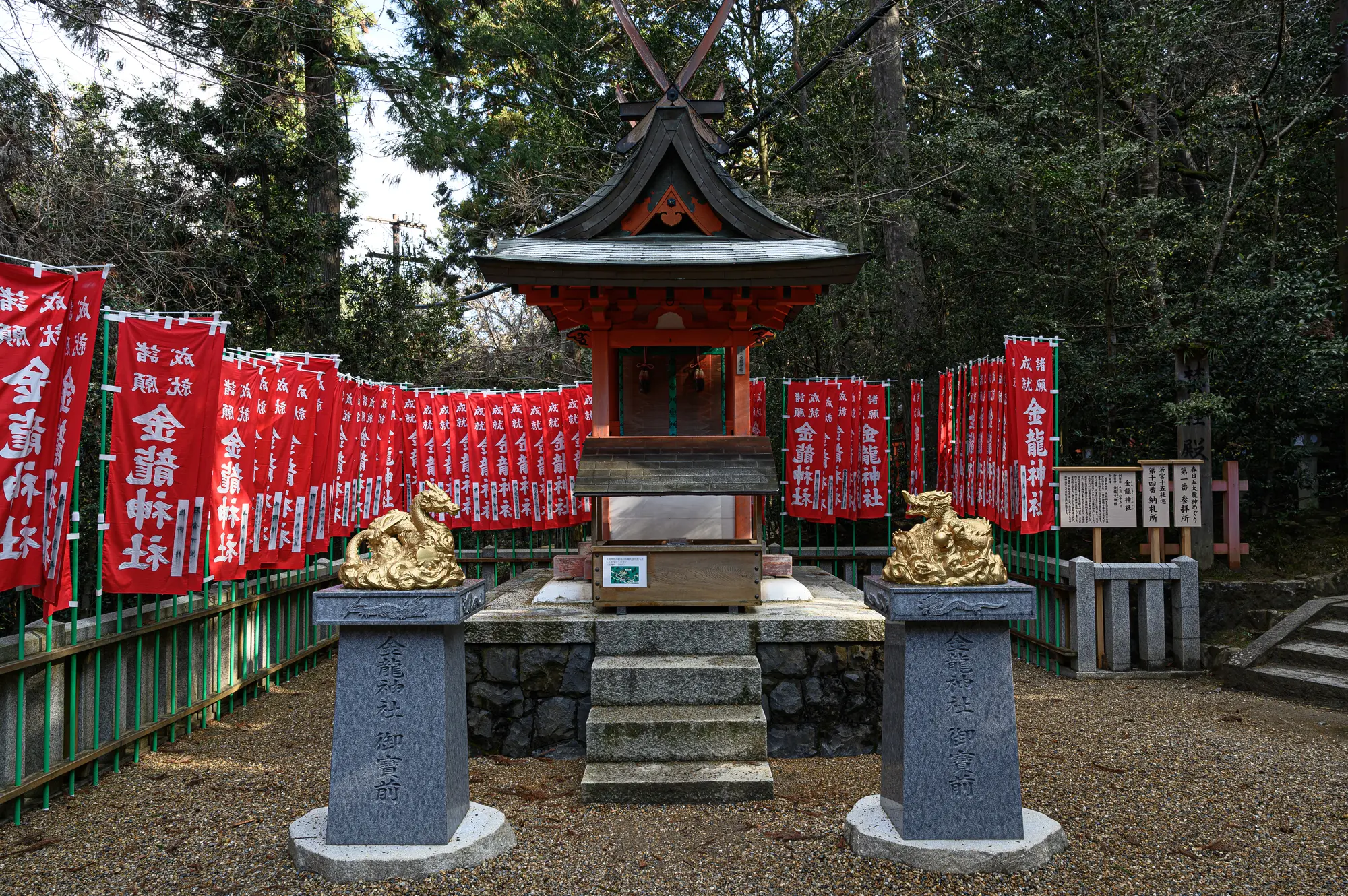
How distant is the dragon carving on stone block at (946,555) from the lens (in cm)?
429

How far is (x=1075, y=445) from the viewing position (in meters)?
10.8

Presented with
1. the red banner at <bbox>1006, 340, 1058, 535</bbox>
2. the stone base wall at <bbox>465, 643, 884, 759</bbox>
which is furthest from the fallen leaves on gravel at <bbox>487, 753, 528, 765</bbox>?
the red banner at <bbox>1006, 340, 1058, 535</bbox>

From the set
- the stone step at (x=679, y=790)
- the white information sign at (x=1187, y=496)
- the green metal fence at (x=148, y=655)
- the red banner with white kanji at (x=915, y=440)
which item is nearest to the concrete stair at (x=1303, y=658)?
the white information sign at (x=1187, y=496)

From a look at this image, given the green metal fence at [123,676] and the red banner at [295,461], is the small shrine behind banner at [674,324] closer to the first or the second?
the red banner at [295,461]

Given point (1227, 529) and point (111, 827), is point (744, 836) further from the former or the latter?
point (1227, 529)

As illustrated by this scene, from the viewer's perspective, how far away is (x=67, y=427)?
4.84 meters

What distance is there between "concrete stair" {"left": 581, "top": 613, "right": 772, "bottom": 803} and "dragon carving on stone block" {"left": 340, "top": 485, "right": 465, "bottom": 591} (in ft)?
5.76

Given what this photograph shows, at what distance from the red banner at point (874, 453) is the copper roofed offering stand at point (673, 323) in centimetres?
219

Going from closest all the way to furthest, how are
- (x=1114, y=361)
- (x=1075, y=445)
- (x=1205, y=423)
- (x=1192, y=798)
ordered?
1. (x=1192, y=798)
2. (x=1205, y=423)
3. (x=1114, y=361)
4. (x=1075, y=445)

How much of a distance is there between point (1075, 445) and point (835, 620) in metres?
6.26

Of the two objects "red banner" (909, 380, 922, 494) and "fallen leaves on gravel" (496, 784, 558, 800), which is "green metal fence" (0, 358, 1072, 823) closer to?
"red banner" (909, 380, 922, 494)

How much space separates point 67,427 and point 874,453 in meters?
8.40

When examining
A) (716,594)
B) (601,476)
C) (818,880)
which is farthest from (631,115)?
(818,880)

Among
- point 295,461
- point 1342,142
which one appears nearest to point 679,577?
point 295,461
